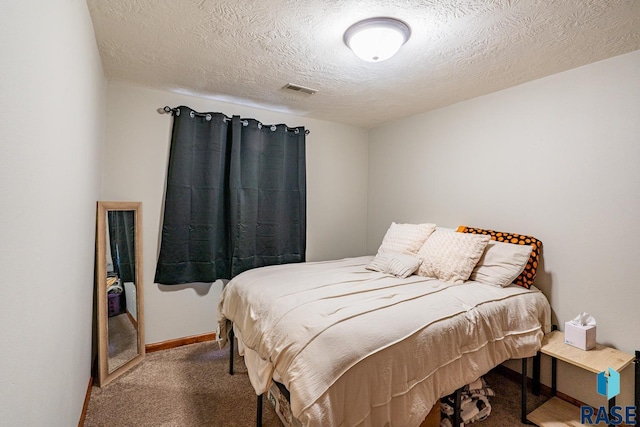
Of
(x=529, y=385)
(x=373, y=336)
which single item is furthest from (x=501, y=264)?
(x=373, y=336)

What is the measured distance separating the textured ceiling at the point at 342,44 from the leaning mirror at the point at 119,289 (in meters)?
1.20

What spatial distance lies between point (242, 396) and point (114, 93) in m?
2.69

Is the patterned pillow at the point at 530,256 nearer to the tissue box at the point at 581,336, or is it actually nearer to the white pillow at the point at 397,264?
the tissue box at the point at 581,336

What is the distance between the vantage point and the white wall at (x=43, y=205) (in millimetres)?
744

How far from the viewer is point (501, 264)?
2277mm

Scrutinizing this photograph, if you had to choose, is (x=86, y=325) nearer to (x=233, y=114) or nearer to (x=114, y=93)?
(x=114, y=93)

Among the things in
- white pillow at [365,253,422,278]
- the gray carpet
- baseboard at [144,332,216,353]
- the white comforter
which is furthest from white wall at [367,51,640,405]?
baseboard at [144,332,216,353]

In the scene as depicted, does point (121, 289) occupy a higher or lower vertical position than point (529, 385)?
higher

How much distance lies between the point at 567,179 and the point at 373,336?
197 centimetres

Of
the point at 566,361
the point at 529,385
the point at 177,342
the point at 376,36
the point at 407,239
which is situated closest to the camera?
the point at 376,36

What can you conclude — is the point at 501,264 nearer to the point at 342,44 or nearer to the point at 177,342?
the point at 342,44

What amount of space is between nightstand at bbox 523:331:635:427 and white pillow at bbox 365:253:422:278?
94 centimetres

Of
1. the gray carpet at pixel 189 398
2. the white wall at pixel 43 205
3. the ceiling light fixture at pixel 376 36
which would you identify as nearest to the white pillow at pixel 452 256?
the gray carpet at pixel 189 398

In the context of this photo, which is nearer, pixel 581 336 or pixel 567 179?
pixel 581 336
